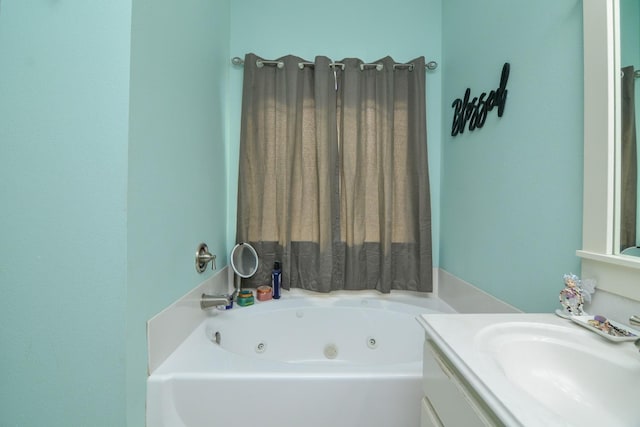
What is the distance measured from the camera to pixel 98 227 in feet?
2.08

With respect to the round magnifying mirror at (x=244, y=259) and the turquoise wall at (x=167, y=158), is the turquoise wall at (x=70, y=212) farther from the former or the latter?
the round magnifying mirror at (x=244, y=259)

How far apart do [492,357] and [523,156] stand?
77 centimetres

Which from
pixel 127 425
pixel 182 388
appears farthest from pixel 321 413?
pixel 127 425

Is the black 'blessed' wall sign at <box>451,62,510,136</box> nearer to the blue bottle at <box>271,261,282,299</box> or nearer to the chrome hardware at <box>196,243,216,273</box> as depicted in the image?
the blue bottle at <box>271,261,282,299</box>

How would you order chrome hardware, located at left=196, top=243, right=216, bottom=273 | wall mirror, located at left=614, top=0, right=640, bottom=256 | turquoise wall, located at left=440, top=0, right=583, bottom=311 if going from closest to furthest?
wall mirror, located at left=614, top=0, right=640, bottom=256 → turquoise wall, located at left=440, top=0, right=583, bottom=311 → chrome hardware, located at left=196, top=243, right=216, bottom=273

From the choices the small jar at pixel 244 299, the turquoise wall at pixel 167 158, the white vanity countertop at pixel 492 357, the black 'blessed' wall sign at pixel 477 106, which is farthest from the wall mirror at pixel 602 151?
the small jar at pixel 244 299

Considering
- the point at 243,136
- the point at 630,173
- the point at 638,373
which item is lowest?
the point at 638,373

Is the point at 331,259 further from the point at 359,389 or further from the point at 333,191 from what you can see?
the point at 359,389

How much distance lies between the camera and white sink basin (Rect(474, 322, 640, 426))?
0.43 metres

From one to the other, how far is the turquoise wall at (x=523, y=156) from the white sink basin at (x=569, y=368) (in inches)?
11.7

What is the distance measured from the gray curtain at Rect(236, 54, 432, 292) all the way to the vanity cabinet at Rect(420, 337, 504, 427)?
33.1 inches

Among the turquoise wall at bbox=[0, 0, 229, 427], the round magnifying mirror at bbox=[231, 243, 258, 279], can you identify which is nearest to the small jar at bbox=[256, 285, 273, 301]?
the round magnifying mirror at bbox=[231, 243, 258, 279]

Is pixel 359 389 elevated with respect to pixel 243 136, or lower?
lower

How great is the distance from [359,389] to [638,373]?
2.03 ft
